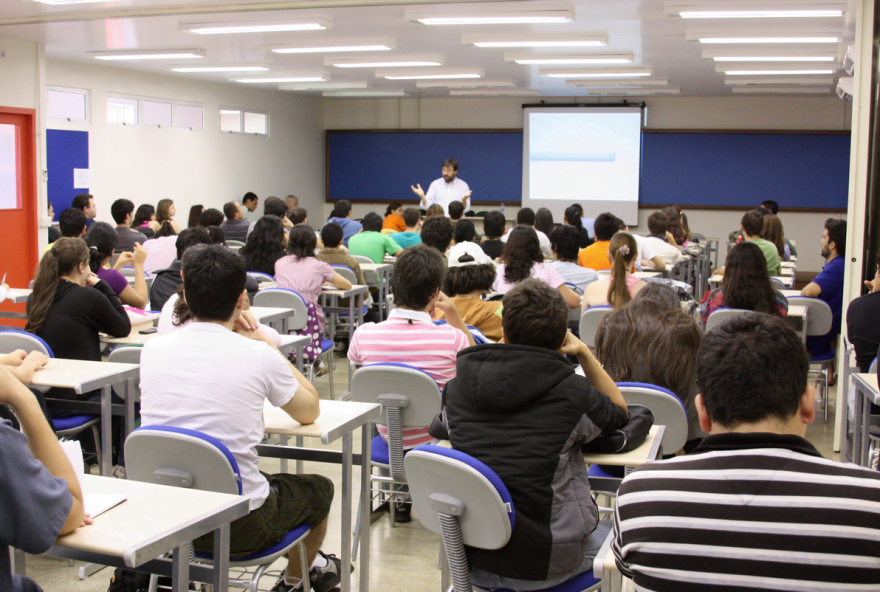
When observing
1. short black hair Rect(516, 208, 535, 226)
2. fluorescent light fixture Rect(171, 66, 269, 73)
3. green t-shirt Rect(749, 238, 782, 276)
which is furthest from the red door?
green t-shirt Rect(749, 238, 782, 276)

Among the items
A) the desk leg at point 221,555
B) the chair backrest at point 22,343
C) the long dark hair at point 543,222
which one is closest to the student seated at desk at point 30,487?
the desk leg at point 221,555

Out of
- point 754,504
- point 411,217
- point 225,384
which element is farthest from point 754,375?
point 411,217

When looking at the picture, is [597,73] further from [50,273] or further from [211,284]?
[211,284]

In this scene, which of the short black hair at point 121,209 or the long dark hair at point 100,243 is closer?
the long dark hair at point 100,243

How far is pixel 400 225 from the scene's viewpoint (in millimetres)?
9812

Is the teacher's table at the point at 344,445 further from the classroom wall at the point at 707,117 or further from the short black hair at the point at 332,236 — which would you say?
the classroom wall at the point at 707,117

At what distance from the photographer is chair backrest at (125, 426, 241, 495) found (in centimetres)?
211

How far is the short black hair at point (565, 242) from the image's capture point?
5758mm

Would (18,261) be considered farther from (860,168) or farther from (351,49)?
(860,168)

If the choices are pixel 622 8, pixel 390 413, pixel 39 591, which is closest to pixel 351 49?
pixel 622 8

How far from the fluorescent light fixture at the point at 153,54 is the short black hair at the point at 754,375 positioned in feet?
26.8

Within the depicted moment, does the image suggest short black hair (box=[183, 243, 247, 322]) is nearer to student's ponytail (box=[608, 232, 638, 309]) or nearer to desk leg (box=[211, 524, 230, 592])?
desk leg (box=[211, 524, 230, 592])

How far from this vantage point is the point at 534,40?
744 cm

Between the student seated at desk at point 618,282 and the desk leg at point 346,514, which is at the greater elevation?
the student seated at desk at point 618,282
